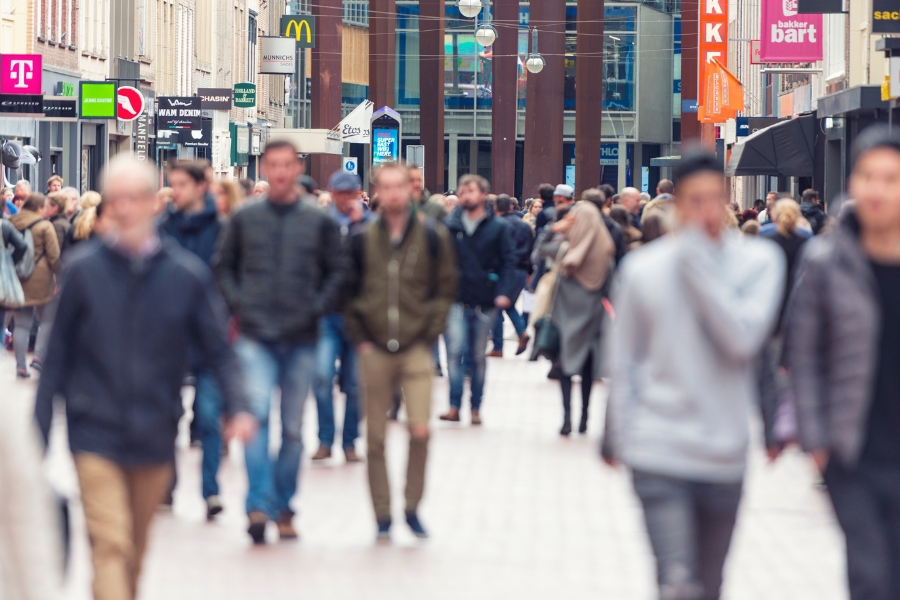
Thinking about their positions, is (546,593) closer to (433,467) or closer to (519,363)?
(433,467)

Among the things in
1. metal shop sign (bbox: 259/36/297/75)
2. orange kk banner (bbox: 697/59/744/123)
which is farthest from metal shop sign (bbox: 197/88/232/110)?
orange kk banner (bbox: 697/59/744/123)

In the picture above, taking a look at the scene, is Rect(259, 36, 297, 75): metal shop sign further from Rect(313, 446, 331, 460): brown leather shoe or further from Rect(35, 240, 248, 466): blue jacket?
Rect(35, 240, 248, 466): blue jacket

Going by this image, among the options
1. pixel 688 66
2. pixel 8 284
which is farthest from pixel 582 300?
pixel 688 66

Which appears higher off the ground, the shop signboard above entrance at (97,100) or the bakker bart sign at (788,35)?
the bakker bart sign at (788,35)

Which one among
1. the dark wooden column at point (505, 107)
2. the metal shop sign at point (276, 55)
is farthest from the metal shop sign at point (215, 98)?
the metal shop sign at point (276, 55)

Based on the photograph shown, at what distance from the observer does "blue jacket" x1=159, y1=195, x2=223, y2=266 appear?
419 inches

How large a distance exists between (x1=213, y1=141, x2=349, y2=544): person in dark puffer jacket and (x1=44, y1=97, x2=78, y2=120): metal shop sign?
26119 mm

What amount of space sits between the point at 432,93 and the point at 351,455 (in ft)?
129

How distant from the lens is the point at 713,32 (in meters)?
45.2

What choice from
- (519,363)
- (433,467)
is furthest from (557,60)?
(433,467)

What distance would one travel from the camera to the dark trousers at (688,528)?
556cm

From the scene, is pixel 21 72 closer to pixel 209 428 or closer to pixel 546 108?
pixel 546 108

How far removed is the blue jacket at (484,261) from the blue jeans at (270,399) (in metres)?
5.69

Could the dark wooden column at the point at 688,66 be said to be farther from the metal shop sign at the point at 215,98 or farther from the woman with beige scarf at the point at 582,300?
the woman with beige scarf at the point at 582,300
